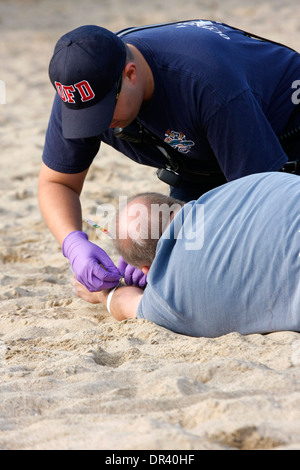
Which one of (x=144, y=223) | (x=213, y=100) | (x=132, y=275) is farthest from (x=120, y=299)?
(x=213, y=100)

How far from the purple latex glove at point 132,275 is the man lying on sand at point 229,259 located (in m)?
0.33

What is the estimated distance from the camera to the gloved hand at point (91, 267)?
2406 millimetres

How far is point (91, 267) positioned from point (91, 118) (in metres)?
0.55

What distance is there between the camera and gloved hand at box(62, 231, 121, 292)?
2406mm

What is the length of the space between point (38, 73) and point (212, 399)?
5412 mm

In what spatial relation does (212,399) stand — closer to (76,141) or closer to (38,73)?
(76,141)

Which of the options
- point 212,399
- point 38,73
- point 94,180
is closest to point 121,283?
point 212,399

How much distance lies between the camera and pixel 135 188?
13.1 feet

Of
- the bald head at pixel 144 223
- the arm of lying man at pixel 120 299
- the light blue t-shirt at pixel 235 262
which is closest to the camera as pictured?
the light blue t-shirt at pixel 235 262

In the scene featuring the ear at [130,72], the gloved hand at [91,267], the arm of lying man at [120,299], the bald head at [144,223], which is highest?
the ear at [130,72]

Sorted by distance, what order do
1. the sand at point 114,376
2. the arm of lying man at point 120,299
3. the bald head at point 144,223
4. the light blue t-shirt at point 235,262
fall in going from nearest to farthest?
the sand at point 114,376 < the light blue t-shirt at point 235,262 < the bald head at point 144,223 < the arm of lying man at point 120,299

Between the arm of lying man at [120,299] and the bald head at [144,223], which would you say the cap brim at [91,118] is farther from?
the arm of lying man at [120,299]

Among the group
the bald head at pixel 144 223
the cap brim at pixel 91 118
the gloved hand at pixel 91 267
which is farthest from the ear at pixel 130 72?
the gloved hand at pixel 91 267

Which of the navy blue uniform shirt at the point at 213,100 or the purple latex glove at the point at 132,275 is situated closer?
the navy blue uniform shirt at the point at 213,100
